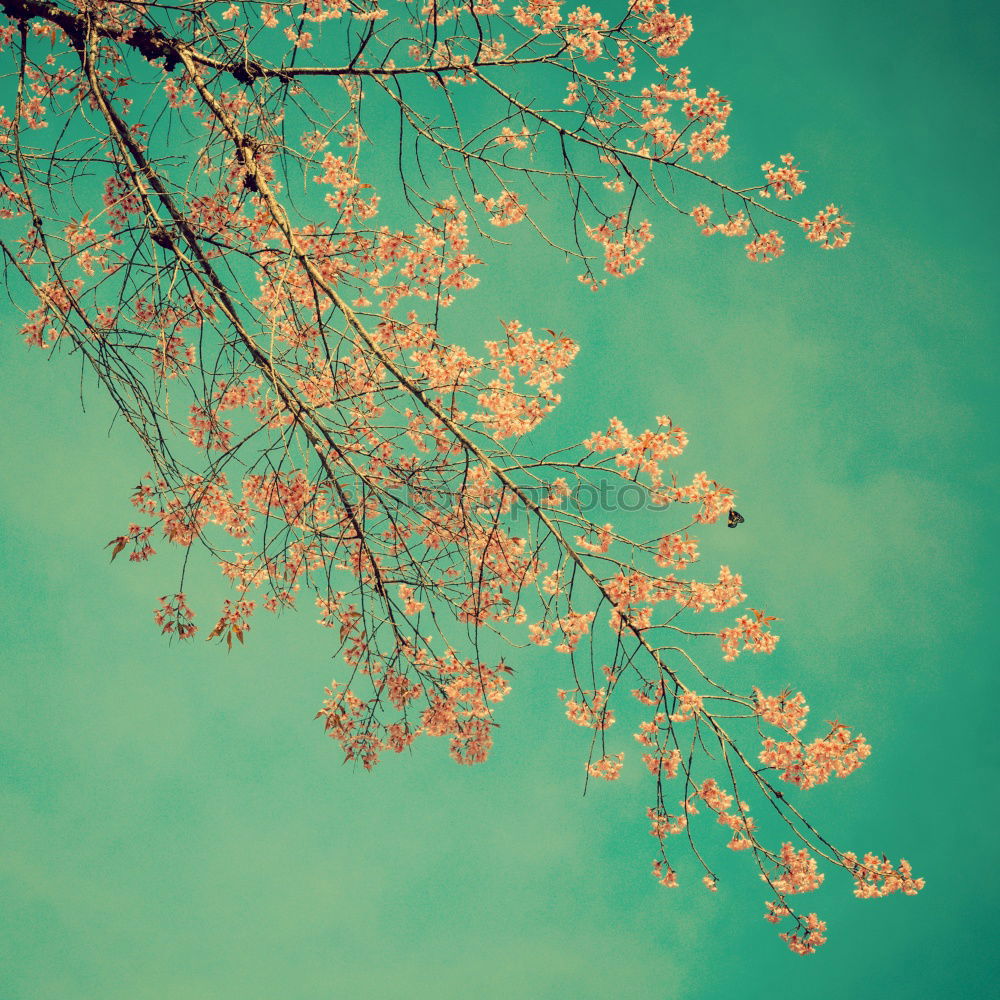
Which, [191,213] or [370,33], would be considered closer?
[370,33]

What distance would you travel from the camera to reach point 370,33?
3123 mm

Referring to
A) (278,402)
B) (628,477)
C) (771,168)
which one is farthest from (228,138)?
(771,168)

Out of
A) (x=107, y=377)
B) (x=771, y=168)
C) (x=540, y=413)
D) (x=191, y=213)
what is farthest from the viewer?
(x=771, y=168)

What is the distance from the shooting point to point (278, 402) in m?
3.45

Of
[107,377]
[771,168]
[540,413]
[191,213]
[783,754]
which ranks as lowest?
[107,377]

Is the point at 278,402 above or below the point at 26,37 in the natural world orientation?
below

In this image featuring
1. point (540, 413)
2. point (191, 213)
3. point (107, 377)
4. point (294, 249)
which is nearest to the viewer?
point (294, 249)

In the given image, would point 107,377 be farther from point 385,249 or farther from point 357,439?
point 385,249

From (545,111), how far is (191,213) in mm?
1985

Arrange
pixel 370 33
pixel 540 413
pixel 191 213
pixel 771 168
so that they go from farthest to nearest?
pixel 771 168, pixel 540 413, pixel 191 213, pixel 370 33

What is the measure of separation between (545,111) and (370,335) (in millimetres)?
1563

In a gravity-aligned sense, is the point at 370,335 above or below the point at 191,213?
below

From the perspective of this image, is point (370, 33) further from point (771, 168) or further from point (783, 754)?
point (783, 754)

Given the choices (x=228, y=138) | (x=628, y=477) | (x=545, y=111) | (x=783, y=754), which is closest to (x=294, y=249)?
(x=228, y=138)
